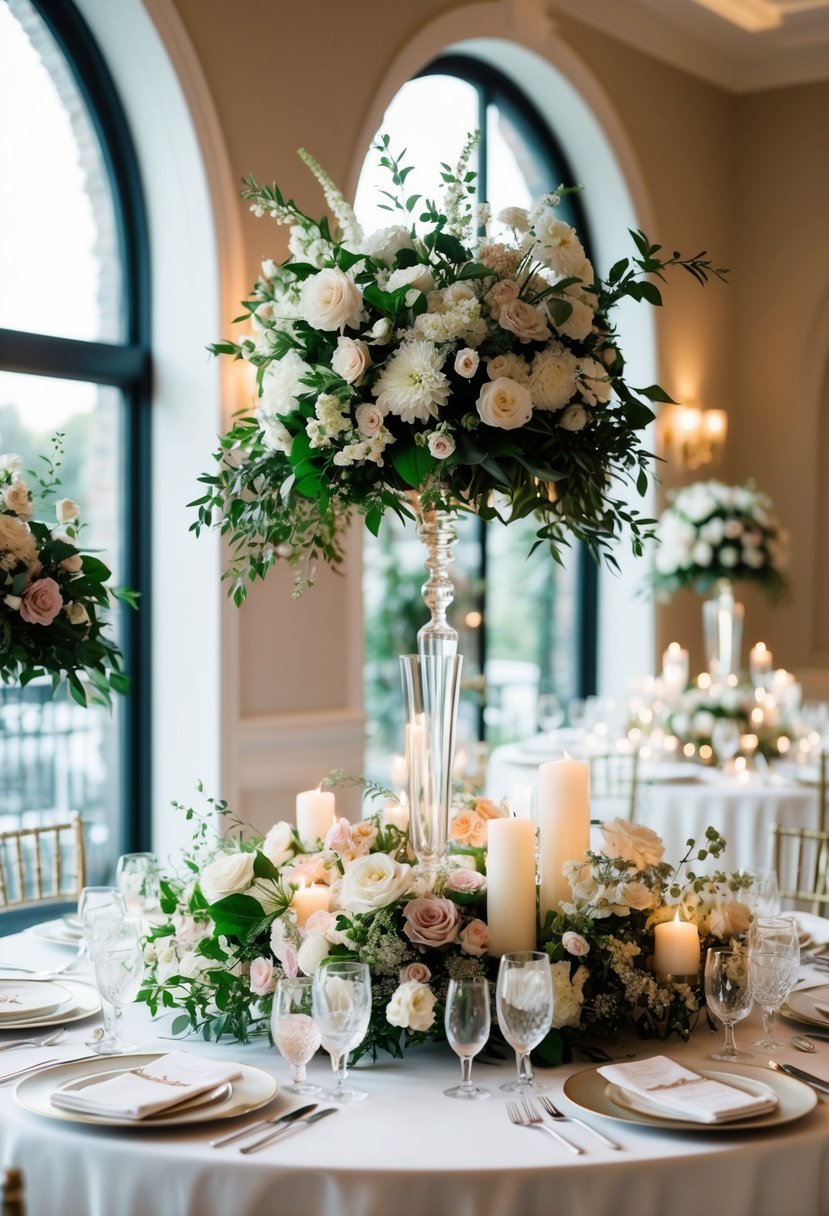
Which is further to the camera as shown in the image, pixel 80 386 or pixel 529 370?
pixel 80 386

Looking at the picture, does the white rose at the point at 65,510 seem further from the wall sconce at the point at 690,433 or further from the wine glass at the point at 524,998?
the wall sconce at the point at 690,433

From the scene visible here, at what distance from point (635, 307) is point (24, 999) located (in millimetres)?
5703

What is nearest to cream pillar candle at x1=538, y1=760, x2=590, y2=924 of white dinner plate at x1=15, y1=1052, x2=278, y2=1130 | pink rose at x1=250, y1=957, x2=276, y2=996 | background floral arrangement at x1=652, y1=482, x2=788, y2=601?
pink rose at x1=250, y1=957, x2=276, y2=996

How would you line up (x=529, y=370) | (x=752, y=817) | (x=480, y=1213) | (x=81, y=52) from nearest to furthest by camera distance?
(x=480, y=1213) < (x=529, y=370) < (x=81, y=52) < (x=752, y=817)

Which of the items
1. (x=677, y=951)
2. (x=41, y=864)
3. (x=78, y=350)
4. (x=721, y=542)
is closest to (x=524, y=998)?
(x=677, y=951)

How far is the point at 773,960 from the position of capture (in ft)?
7.32


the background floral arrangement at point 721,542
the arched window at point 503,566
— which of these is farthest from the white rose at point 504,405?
the background floral arrangement at point 721,542

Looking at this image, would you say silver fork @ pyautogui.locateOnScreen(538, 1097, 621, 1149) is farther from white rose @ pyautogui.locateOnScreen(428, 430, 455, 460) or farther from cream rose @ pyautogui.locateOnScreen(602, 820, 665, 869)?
white rose @ pyautogui.locateOnScreen(428, 430, 455, 460)

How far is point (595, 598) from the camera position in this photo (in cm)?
767

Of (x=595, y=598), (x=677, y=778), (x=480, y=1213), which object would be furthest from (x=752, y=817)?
(x=480, y=1213)

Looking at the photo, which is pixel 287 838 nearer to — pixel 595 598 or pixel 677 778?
pixel 677 778

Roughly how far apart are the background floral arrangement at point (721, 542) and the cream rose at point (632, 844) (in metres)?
4.14

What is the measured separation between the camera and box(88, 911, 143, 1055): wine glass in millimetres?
2213

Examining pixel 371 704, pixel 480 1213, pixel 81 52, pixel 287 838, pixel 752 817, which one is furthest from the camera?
pixel 371 704
